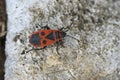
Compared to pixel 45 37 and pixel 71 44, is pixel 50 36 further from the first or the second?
pixel 71 44

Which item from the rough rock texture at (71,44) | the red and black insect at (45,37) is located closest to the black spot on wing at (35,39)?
the red and black insect at (45,37)

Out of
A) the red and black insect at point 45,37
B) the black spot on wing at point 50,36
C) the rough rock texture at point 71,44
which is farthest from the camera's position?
the black spot on wing at point 50,36

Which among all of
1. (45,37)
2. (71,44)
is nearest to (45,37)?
(45,37)

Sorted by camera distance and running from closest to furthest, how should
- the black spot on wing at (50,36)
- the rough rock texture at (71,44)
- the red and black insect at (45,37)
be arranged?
the rough rock texture at (71,44) → the red and black insect at (45,37) → the black spot on wing at (50,36)

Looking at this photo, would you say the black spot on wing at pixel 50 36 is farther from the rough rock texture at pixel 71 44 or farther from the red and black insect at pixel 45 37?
the rough rock texture at pixel 71 44

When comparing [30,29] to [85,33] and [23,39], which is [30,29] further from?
[85,33]

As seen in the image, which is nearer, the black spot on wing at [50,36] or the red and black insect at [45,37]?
the red and black insect at [45,37]

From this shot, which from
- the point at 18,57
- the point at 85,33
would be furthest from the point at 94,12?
the point at 18,57

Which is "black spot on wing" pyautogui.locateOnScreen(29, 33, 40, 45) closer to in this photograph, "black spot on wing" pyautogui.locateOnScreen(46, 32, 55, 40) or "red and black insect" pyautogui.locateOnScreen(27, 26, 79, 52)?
"red and black insect" pyautogui.locateOnScreen(27, 26, 79, 52)
